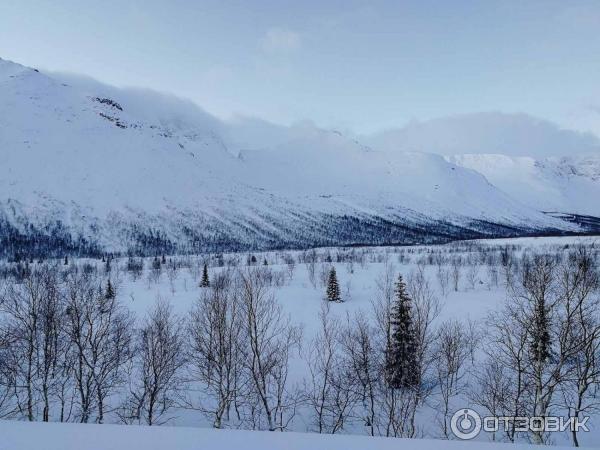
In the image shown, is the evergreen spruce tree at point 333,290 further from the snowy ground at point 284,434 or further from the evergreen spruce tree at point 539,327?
the evergreen spruce tree at point 539,327

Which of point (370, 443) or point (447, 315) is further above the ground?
point (370, 443)

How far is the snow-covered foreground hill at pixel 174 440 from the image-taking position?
3.72 meters

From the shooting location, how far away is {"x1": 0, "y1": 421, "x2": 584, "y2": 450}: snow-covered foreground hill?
12.2 feet

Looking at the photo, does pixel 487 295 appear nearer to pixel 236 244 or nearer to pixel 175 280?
pixel 175 280

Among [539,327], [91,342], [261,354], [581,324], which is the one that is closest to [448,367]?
[539,327]

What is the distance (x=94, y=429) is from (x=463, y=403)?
83.5 feet

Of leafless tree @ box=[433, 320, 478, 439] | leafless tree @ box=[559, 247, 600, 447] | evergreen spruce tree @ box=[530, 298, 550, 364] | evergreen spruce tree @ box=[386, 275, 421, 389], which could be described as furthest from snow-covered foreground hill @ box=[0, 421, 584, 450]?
evergreen spruce tree @ box=[386, 275, 421, 389]

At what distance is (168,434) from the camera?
3941 millimetres

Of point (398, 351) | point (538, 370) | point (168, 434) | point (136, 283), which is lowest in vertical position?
point (136, 283)

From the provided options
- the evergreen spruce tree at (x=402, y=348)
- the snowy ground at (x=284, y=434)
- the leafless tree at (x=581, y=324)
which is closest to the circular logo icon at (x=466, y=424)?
the snowy ground at (x=284, y=434)

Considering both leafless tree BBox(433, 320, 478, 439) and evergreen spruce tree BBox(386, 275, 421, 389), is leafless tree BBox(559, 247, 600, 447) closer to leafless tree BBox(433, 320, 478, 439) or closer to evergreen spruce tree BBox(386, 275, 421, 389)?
leafless tree BBox(433, 320, 478, 439)

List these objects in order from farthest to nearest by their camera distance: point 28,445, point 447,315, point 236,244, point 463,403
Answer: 1. point 236,244
2. point 447,315
3. point 463,403
4. point 28,445

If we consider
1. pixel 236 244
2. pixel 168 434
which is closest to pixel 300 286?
pixel 168 434

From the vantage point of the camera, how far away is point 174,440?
3883 mm
